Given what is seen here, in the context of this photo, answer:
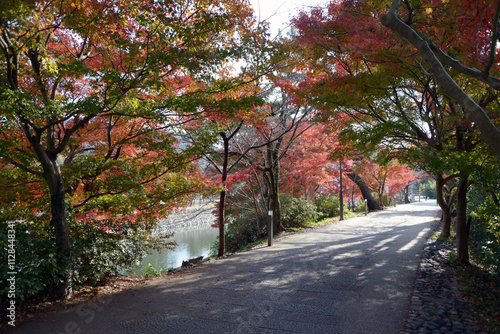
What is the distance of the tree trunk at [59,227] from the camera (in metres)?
4.85

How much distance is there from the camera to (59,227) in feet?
16.2

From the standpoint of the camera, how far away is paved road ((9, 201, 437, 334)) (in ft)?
12.5

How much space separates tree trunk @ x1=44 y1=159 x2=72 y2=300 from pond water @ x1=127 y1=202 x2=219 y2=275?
1995 mm

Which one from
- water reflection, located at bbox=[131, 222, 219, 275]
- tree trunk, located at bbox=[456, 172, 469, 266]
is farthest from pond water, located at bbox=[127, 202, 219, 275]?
tree trunk, located at bbox=[456, 172, 469, 266]

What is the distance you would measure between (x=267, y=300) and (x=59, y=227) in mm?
3652

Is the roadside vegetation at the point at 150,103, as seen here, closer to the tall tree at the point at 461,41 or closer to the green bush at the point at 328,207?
the tall tree at the point at 461,41

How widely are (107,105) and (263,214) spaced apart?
940 cm

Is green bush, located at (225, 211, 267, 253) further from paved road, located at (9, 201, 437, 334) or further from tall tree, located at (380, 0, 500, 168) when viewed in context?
tall tree, located at (380, 0, 500, 168)

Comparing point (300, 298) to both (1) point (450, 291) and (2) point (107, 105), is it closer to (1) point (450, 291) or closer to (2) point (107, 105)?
(1) point (450, 291)

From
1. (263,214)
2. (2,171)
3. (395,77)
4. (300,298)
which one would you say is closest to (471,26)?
(395,77)

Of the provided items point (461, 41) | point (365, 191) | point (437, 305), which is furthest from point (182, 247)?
point (461, 41)

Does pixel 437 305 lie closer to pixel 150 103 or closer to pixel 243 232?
pixel 150 103

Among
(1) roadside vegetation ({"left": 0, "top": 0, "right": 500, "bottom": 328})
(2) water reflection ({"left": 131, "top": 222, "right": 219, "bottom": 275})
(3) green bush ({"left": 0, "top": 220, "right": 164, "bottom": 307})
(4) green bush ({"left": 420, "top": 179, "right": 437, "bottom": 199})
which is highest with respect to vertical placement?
(1) roadside vegetation ({"left": 0, "top": 0, "right": 500, "bottom": 328})

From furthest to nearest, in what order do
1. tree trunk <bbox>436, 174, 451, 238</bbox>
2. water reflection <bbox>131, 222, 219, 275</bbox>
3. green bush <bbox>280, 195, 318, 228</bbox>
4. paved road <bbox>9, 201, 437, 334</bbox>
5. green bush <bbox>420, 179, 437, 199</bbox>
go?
green bush <bbox>420, 179, 437, 199</bbox>, water reflection <bbox>131, 222, 219, 275</bbox>, green bush <bbox>280, 195, 318, 228</bbox>, tree trunk <bbox>436, 174, 451, 238</bbox>, paved road <bbox>9, 201, 437, 334</bbox>
